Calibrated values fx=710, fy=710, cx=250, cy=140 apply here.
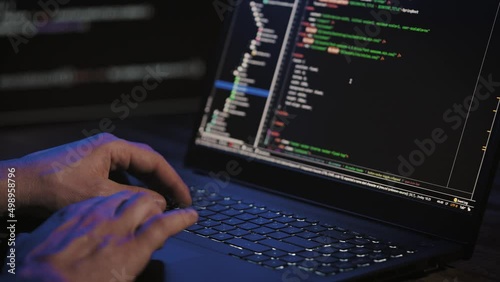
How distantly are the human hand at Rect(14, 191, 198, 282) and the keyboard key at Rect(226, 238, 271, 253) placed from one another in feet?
0.41

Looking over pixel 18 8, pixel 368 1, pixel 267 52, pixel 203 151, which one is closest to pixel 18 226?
pixel 203 151

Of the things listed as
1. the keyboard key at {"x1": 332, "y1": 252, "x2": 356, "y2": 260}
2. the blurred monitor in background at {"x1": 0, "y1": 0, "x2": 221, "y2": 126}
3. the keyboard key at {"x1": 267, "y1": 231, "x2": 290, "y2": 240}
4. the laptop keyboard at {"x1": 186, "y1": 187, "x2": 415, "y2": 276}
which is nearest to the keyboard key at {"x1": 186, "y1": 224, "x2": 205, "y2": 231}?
the laptop keyboard at {"x1": 186, "y1": 187, "x2": 415, "y2": 276}

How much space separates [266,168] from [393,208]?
0.24 m

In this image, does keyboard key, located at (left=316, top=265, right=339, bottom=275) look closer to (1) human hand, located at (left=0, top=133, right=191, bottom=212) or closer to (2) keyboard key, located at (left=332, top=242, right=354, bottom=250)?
(2) keyboard key, located at (left=332, top=242, right=354, bottom=250)

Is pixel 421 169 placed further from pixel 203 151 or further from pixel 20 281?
pixel 20 281

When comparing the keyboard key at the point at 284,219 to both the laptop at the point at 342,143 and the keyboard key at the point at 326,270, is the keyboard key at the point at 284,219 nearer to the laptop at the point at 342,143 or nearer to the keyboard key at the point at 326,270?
the laptop at the point at 342,143

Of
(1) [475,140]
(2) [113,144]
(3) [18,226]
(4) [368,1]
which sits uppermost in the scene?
(4) [368,1]

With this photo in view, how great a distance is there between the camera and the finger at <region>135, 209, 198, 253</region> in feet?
2.51

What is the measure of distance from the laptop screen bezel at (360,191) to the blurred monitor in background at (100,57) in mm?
1016

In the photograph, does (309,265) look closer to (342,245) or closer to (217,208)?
(342,245)

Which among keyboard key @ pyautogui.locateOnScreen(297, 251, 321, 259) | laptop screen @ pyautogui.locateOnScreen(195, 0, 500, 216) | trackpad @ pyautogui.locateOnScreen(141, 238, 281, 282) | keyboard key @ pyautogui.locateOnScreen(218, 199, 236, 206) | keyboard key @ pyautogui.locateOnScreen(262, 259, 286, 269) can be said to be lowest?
trackpad @ pyautogui.locateOnScreen(141, 238, 281, 282)

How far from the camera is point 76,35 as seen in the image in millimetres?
2215

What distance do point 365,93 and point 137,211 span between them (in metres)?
0.46

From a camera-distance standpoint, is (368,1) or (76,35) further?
(76,35)
